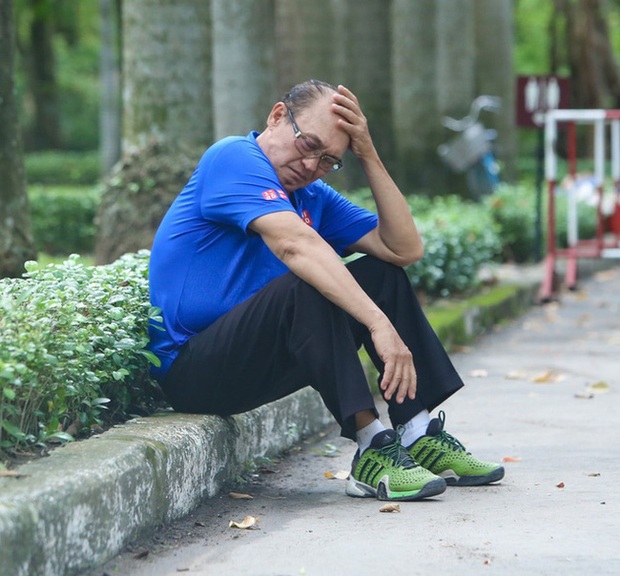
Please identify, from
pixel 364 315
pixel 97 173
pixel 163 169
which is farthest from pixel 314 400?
pixel 97 173

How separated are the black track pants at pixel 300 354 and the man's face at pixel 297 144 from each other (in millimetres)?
377

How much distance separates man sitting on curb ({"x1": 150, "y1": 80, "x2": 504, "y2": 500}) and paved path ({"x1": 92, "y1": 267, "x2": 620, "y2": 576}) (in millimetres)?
229

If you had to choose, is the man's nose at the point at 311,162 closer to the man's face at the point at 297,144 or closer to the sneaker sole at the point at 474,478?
the man's face at the point at 297,144

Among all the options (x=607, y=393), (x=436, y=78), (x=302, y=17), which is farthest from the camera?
(x=436, y=78)

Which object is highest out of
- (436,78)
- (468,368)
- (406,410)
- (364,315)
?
(436,78)

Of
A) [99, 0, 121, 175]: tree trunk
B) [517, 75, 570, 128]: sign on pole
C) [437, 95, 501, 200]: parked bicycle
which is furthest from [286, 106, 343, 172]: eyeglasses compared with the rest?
[99, 0, 121, 175]: tree trunk

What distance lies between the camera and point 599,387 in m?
7.09

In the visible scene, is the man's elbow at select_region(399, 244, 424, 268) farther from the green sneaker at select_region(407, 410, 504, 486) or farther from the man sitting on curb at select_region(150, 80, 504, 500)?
the green sneaker at select_region(407, 410, 504, 486)

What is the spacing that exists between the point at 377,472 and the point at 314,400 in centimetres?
146

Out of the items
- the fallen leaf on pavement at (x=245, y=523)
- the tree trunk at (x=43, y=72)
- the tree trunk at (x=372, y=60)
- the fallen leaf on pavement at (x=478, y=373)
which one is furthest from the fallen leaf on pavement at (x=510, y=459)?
the tree trunk at (x=43, y=72)

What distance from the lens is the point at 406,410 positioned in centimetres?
462

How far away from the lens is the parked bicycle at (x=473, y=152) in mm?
13625

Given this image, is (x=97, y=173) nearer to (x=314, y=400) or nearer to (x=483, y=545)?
(x=314, y=400)

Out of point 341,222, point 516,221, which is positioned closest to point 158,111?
point 341,222
